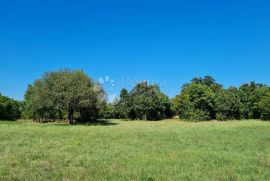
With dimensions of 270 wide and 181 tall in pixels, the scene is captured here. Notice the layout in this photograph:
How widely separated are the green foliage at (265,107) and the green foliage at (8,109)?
207ft

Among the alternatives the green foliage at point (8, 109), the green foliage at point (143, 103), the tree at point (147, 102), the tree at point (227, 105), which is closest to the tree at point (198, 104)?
the tree at point (227, 105)

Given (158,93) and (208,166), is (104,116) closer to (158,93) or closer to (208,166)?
(158,93)

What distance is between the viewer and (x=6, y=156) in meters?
17.4

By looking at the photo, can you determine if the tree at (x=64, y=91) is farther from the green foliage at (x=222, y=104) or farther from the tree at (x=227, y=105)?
the tree at (x=227, y=105)

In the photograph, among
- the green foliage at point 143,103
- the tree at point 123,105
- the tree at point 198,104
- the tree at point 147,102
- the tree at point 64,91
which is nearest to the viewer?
the tree at point 64,91

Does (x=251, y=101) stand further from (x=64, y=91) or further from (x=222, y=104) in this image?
(x=64, y=91)

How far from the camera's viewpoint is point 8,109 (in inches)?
3812

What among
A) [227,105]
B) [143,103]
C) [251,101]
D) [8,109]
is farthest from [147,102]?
[8,109]

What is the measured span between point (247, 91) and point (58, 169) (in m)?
89.9

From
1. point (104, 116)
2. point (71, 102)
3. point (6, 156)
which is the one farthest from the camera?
point (104, 116)

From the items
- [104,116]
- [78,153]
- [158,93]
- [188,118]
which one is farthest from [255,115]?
[78,153]

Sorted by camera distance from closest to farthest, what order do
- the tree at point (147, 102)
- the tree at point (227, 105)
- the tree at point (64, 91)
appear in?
the tree at point (64, 91) → the tree at point (227, 105) → the tree at point (147, 102)

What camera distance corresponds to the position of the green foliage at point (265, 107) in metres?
85.4

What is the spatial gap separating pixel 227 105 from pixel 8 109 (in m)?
56.2
